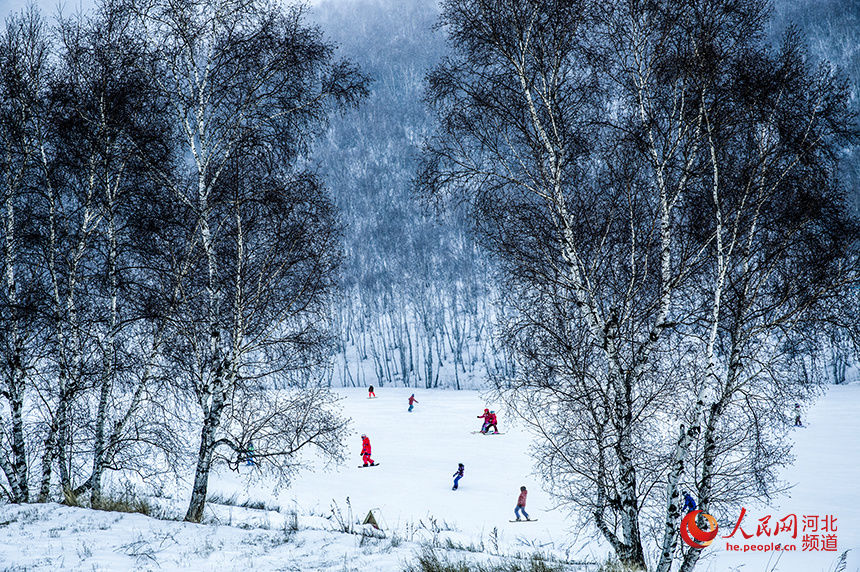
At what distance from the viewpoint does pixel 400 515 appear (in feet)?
38.0

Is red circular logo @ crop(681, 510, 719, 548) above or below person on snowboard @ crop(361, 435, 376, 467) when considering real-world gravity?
above

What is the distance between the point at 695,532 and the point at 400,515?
7.30 metres

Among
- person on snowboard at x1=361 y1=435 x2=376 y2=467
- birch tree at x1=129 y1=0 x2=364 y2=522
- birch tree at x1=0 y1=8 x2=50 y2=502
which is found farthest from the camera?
person on snowboard at x1=361 y1=435 x2=376 y2=467

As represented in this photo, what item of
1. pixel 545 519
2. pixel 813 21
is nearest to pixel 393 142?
pixel 813 21

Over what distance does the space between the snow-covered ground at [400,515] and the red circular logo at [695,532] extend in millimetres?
433

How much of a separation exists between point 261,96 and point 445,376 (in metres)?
47.3

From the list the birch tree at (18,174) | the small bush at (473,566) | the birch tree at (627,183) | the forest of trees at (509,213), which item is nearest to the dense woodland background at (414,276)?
the forest of trees at (509,213)

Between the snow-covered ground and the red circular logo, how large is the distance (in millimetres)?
433

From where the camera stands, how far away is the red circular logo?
5844mm

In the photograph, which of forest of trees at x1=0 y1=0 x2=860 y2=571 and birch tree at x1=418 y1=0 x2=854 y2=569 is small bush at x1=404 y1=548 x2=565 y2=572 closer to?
birch tree at x1=418 y1=0 x2=854 y2=569

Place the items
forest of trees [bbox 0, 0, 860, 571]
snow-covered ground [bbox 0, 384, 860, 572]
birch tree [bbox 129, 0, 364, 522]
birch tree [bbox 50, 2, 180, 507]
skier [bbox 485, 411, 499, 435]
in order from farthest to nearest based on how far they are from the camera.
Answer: skier [bbox 485, 411, 499, 435] < birch tree [bbox 50, 2, 180, 507] < birch tree [bbox 129, 0, 364, 522] < forest of trees [bbox 0, 0, 860, 571] < snow-covered ground [bbox 0, 384, 860, 572]

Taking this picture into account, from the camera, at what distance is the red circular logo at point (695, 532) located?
19.2ft

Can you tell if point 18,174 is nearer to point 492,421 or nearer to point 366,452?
point 366,452

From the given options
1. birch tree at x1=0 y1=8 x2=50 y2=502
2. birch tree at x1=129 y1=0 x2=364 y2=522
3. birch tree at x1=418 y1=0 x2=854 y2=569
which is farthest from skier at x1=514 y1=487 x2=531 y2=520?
birch tree at x1=0 y1=8 x2=50 y2=502
